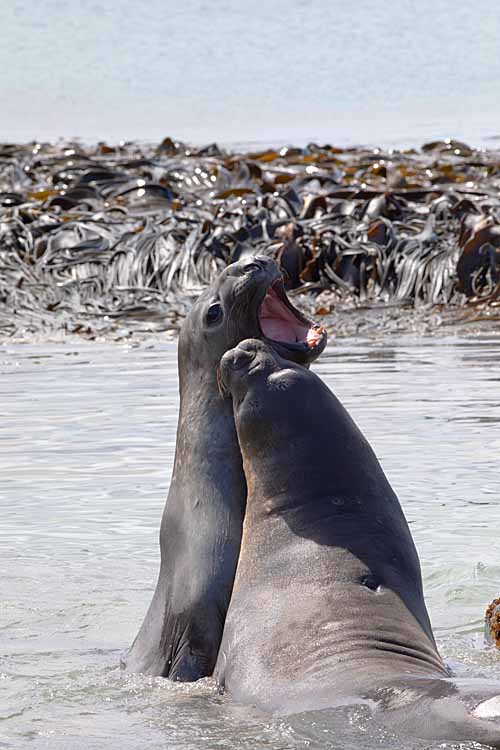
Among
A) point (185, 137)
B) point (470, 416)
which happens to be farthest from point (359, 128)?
point (470, 416)

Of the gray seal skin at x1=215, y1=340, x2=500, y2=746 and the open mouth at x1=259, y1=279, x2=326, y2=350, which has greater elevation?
the open mouth at x1=259, y1=279, x2=326, y2=350

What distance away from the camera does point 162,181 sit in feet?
58.7

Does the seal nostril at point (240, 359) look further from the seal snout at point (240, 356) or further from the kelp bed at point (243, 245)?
the kelp bed at point (243, 245)

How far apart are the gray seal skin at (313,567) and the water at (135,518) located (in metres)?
0.12

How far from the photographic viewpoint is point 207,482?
469cm

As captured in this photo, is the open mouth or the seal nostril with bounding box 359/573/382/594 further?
the open mouth

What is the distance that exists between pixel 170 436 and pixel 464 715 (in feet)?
16.3

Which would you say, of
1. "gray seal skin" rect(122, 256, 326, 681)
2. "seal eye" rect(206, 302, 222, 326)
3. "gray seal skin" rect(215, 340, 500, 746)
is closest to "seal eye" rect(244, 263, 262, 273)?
"gray seal skin" rect(122, 256, 326, 681)

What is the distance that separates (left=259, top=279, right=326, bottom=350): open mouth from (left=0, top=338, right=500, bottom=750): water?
1.03 meters

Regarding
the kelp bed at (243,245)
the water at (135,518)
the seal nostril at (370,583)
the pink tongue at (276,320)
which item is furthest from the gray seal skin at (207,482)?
the kelp bed at (243,245)

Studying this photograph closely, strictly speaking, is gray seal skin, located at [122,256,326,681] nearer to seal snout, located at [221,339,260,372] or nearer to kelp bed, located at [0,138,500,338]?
seal snout, located at [221,339,260,372]

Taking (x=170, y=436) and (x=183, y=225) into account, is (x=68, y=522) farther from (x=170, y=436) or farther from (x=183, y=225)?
(x=183, y=225)

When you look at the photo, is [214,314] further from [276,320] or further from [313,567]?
[313,567]

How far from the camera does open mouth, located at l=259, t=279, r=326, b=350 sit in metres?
4.77
